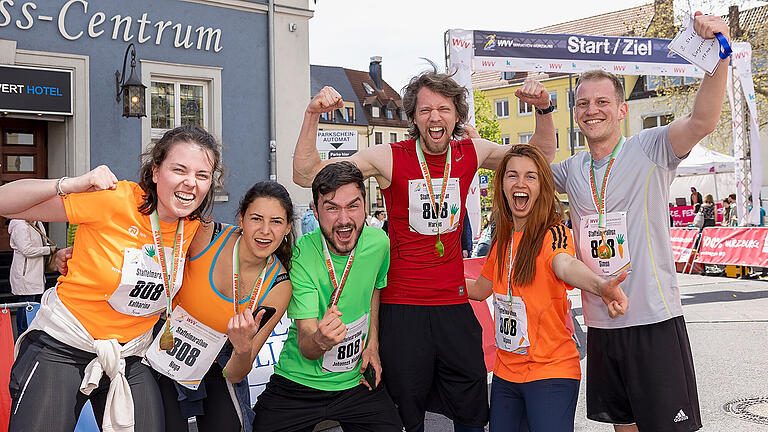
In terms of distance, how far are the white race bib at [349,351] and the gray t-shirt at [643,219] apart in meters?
1.19

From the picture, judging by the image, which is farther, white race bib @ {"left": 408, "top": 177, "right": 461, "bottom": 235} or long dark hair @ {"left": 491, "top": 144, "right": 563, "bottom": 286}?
white race bib @ {"left": 408, "top": 177, "right": 461, "bottom": 235}

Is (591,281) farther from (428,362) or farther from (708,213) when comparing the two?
(708,213)

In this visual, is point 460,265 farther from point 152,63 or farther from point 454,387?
point 152,63

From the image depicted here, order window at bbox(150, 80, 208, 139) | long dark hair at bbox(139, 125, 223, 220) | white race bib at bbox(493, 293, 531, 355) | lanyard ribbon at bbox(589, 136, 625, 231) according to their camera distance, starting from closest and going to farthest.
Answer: long dark hair at bbox(139, 125, 223, 220), white race bib at bbox(493, 293, 531, 355), lanyard ribbon at bbox(589, 136, 625, 231), window at bbox(150, 80, 208, 139)

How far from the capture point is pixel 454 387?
11.2ft

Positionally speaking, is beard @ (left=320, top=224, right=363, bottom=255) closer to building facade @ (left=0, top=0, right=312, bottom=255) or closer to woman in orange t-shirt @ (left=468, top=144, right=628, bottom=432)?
woman in orange t-shirt @ (left=468, top=144, right=628, bottom=432)

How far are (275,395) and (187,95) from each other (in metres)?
10.1

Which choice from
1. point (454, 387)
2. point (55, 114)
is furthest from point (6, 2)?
point (454, 387)

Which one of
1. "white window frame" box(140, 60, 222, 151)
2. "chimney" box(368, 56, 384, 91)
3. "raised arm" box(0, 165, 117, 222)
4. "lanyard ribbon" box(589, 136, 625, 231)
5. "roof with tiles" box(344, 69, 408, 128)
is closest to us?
"raised arm" box(0, 165, 117, 222)

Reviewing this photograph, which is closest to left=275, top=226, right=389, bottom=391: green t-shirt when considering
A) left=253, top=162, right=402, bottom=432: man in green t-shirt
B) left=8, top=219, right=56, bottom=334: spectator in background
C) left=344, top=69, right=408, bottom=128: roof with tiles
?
left=253, top=162, right=402, bottom=432: man in green t-shirt

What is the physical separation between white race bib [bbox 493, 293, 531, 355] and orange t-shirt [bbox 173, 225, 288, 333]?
1.11 meters

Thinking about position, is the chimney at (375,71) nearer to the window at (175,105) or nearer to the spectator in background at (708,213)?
the spectator in background at (708,213)

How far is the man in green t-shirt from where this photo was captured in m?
3.16

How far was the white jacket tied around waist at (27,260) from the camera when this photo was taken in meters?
9.04
